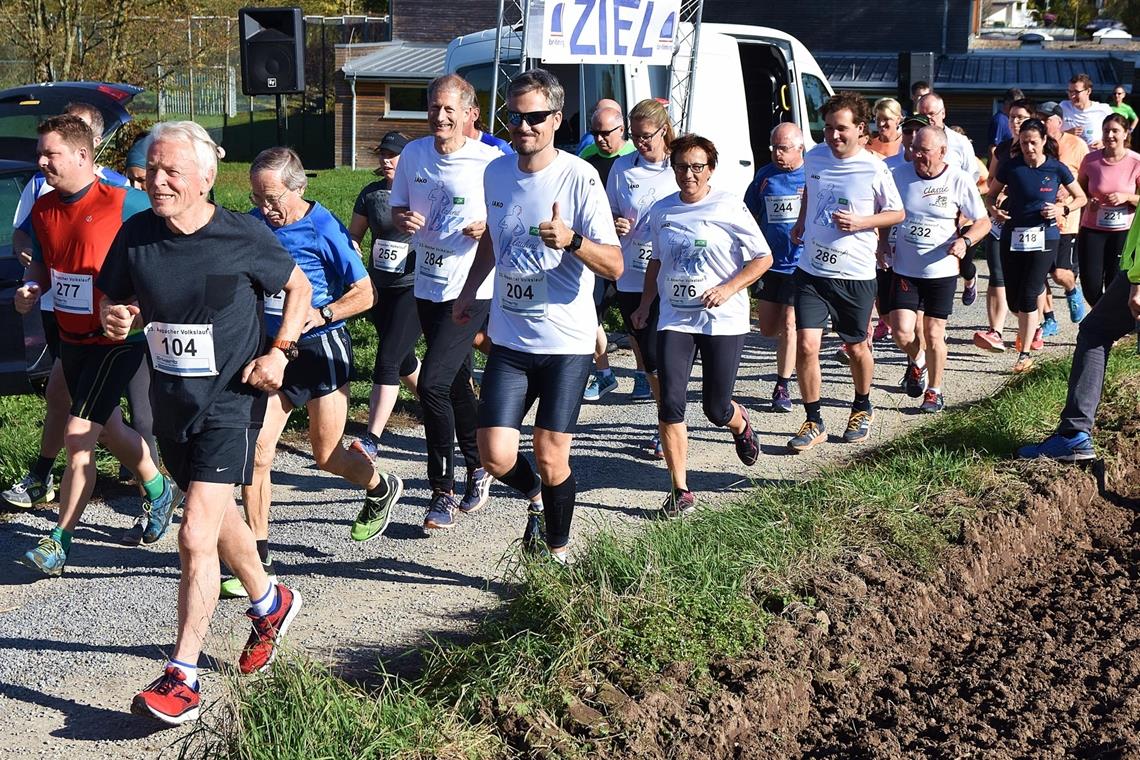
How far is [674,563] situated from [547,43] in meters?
7.09

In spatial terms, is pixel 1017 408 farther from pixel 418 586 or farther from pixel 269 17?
pixel 269 17

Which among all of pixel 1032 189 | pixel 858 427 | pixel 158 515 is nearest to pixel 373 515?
pixel 158 515

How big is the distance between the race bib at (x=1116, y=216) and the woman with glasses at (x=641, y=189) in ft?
14.6

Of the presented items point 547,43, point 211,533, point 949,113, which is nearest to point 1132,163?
point 547,43

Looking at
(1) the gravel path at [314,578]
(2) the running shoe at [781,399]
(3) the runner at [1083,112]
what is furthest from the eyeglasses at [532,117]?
(3) the runner at [1083,112]

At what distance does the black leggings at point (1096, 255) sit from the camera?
11.1 m

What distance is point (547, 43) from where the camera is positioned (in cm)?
1136

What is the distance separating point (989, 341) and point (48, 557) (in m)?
7.67

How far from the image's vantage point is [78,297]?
6.11 m

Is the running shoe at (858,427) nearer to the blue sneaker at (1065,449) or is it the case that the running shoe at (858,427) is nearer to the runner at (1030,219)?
the blue sneaker at (1065,449)

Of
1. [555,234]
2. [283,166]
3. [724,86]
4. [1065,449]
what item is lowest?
[1065,449]

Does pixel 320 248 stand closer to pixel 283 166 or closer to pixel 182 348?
pixel 283 166

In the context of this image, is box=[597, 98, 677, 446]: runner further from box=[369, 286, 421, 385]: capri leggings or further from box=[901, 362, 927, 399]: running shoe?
box=[901, 362, 927, 399]: running shoe

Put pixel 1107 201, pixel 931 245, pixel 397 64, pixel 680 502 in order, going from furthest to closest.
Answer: pixel 397 64, pixel 1107 201, pixel 931 245, pixel 680 502
